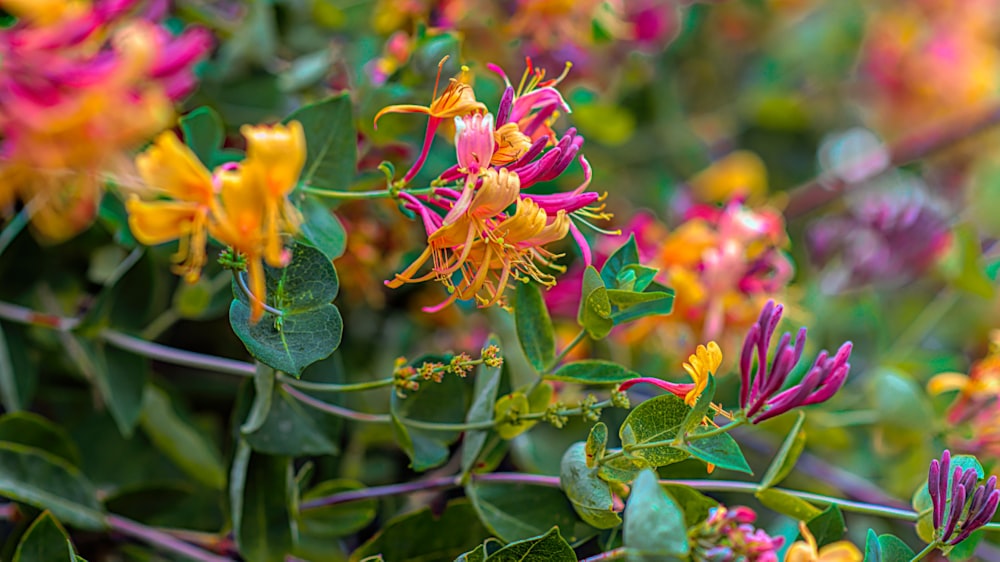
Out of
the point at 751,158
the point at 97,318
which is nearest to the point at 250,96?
the point at 97,318

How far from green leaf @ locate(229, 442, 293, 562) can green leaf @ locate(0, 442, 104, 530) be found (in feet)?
0.30

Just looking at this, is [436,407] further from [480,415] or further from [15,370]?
[15,370]

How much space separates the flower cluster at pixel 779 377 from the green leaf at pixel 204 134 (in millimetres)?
361

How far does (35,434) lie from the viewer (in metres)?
0.56

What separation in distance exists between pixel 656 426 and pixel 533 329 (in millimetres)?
96

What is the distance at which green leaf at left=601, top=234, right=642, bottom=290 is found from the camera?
1.61 feet

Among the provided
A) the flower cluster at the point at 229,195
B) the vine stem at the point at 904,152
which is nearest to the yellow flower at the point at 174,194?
the flower cluster at the point at 229,195

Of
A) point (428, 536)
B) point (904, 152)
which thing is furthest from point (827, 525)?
point (904, 152)

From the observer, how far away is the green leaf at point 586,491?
43 cm

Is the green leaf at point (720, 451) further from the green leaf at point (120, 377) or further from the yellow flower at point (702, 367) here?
the green leaf at point (120, 377)

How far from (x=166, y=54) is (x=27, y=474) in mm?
270

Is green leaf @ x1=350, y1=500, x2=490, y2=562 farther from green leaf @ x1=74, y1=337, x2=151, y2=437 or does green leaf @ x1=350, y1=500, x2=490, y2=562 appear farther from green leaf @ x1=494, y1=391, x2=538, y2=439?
green leaf @ x1=74, y1=337, x2=151, y2=437

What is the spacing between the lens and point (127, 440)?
0.66 meters

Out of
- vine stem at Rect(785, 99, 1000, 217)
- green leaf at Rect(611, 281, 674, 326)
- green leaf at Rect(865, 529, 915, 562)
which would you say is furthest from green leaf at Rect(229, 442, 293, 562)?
vine stem at Rect(785, 99, 1000, 217)
